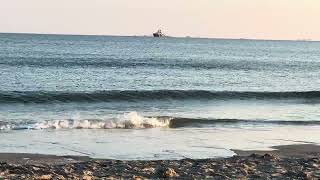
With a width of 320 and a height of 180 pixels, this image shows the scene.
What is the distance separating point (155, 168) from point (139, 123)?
916 centimetres

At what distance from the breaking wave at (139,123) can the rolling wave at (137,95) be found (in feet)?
25.0

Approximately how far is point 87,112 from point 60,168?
13201 mm

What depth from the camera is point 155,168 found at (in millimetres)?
10961

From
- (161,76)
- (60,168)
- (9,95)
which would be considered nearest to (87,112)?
(9,95)

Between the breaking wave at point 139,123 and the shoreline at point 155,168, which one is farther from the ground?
the breaking wave at point 139,123

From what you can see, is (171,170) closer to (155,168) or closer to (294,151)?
(155,168)

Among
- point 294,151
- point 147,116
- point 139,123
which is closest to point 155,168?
point 294,151

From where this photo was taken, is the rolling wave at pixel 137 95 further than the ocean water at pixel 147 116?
Yes

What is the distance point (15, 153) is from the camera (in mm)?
13367

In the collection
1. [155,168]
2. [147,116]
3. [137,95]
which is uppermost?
[137,95]

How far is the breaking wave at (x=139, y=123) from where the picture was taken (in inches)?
743

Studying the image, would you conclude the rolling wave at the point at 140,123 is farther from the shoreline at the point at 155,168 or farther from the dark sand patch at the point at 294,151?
the shoreline at the point at 155,168

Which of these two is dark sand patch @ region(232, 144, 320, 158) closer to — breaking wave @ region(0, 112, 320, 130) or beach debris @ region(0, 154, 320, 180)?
beach debris @ region(0, 154, 320, 180)

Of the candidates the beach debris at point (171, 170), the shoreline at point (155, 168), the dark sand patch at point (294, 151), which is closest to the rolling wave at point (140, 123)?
the dark sand patch at point (294, 151)
